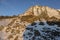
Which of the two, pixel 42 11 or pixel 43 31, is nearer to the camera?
pixel 43 31

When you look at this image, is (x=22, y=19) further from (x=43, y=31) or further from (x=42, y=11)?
(x=43, y=31)

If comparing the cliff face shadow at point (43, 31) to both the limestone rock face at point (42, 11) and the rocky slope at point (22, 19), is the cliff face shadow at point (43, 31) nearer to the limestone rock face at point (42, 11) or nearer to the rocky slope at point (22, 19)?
the rocky slope at point (22, 19)

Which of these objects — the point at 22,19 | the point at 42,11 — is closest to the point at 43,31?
the point at 22,19

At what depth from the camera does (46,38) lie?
2372cm

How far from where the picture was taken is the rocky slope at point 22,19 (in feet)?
80.8

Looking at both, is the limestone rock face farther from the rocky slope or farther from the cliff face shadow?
the cliff face shadow

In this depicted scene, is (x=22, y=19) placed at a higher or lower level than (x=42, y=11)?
lower

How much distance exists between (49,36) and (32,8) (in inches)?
361

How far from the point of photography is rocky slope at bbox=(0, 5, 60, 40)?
970 inches

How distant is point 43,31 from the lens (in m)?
25.6

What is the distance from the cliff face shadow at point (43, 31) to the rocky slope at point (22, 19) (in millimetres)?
720

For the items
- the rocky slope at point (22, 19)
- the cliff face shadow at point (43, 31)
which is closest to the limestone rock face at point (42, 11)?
the rocky slope at point (22, 19)

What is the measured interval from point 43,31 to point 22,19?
4.71 meters

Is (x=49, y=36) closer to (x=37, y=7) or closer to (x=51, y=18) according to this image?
(x=51, y=18)
